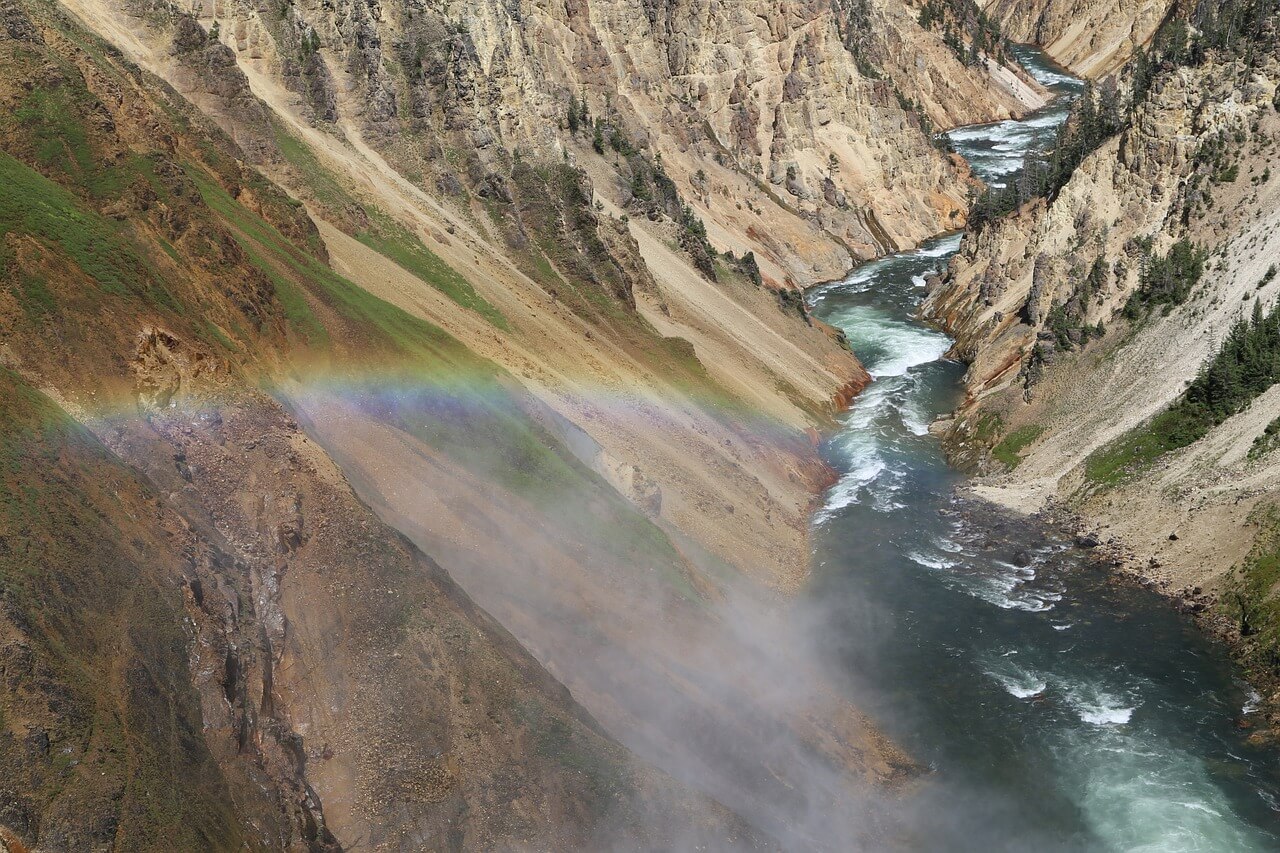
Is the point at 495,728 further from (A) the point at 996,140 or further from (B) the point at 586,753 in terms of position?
(A) the point at 996,140

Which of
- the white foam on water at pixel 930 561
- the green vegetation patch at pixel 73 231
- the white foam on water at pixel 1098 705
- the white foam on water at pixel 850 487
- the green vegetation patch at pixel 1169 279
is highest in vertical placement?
the green vegetation patch at pixel 1169 279

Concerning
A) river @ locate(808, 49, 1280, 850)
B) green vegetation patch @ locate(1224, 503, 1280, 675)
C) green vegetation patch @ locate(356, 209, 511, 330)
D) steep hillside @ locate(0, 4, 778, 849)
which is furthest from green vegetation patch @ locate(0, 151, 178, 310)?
green vegetation patch @ locate(1224, 503, 1280, 675)

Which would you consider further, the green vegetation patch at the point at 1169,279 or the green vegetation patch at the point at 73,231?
the green vegetation patch at the point at 1169,279

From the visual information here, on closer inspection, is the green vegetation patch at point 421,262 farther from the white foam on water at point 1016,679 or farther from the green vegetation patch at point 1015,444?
the green vegetation patch at point 1015,444

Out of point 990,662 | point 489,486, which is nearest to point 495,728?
point 489,486

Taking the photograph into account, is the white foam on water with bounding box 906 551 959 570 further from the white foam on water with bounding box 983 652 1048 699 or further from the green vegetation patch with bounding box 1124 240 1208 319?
the green vegetation patch with bounding box 1124 240 1208 319

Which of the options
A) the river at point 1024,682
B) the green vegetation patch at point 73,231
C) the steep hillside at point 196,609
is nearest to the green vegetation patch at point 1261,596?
the river at point 1024,682
